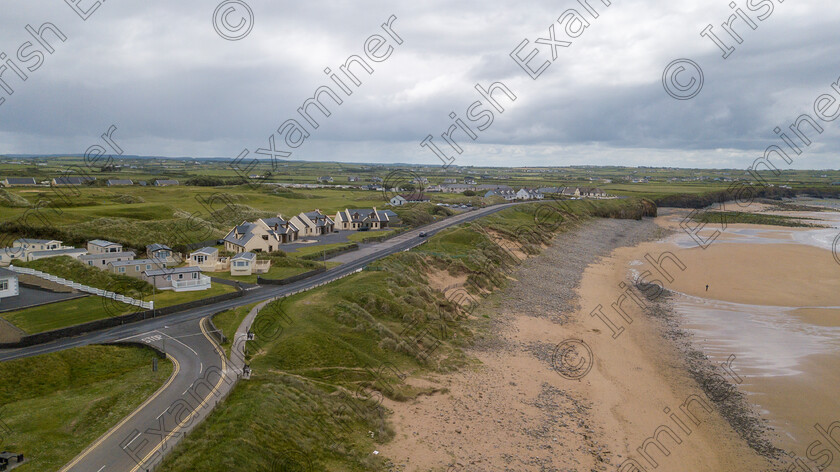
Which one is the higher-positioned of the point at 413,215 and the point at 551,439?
the point at 413,215

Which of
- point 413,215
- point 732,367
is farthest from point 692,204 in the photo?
point 732,367

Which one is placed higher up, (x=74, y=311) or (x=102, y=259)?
(x=102, y=259)

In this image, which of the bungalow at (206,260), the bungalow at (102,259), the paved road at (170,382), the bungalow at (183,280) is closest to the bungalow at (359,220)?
the bungalow at (206,260)

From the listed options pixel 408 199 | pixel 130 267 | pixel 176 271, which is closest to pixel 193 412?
pixel 176 271

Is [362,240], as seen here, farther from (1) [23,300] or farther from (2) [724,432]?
(2) [724,432]

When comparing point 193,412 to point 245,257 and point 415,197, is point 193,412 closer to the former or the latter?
point 245,257
